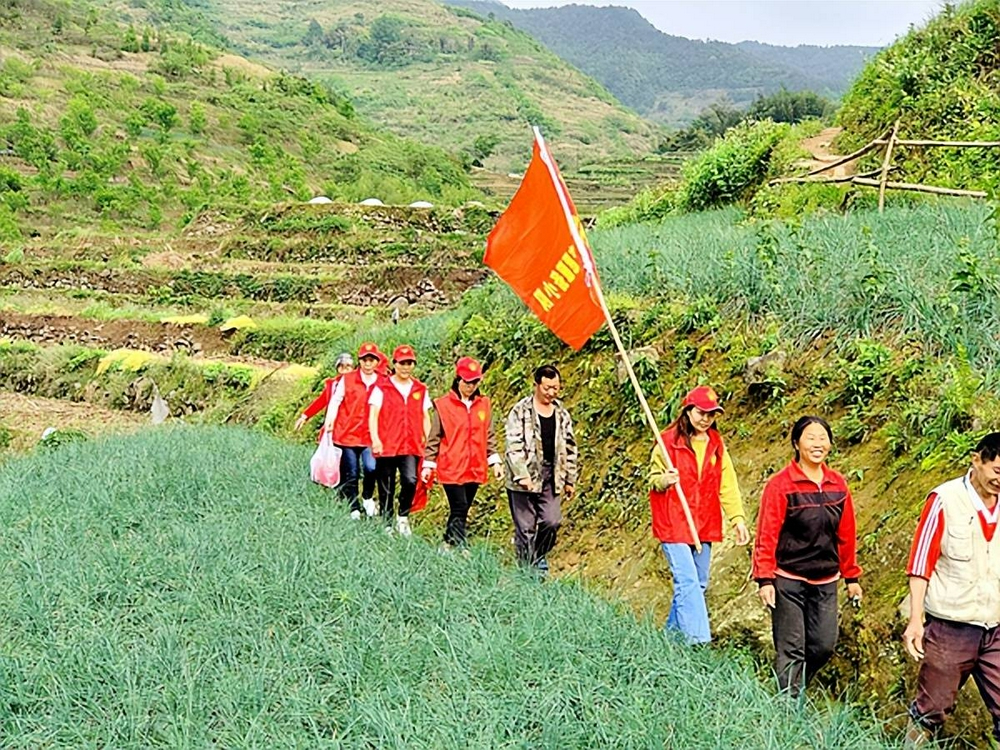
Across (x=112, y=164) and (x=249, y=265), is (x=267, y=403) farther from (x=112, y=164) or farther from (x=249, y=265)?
(x=112, y=164)

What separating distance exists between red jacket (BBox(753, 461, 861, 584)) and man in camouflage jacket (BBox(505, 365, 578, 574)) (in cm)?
176

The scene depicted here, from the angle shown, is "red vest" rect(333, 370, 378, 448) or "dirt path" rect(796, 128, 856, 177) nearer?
"red vest" rect(333, 370, 378, 448)

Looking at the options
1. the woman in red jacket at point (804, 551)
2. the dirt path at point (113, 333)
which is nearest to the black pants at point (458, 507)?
the woman in red jacket at point (804, 551)

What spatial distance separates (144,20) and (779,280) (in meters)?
137

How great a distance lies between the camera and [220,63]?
76.8 metres

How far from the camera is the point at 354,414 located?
24.2 feet

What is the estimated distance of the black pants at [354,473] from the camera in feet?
24.4

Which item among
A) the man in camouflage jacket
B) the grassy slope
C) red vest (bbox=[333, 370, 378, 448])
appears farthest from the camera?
the grassy slope

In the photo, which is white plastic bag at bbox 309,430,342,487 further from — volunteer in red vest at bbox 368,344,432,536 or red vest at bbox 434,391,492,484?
red vest at bbox 434,391,492,484

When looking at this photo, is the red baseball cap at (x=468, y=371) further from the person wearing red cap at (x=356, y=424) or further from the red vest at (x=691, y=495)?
the red vest at (x=691, y=495)

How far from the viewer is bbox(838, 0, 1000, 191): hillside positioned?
1040 cm

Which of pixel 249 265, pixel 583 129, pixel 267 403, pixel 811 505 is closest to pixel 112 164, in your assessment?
pixel 249 265

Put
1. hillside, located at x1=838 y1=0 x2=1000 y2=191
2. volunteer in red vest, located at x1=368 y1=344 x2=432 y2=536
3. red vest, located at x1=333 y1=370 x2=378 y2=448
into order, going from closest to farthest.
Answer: volunteer in red vest, located at x1=368 y1=344 x2=432 y2=536 → red vest, located at x1=333 y1=370 x2=378 y2=448 → hillside, located at x1=838 y1=0 x2=1000 y2=191

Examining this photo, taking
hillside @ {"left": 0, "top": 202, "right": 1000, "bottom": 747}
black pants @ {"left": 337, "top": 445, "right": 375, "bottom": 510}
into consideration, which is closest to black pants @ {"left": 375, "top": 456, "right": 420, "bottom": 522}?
black pants @ {"left": 337, "top": 445, "right": 375, "bottom": 510}
